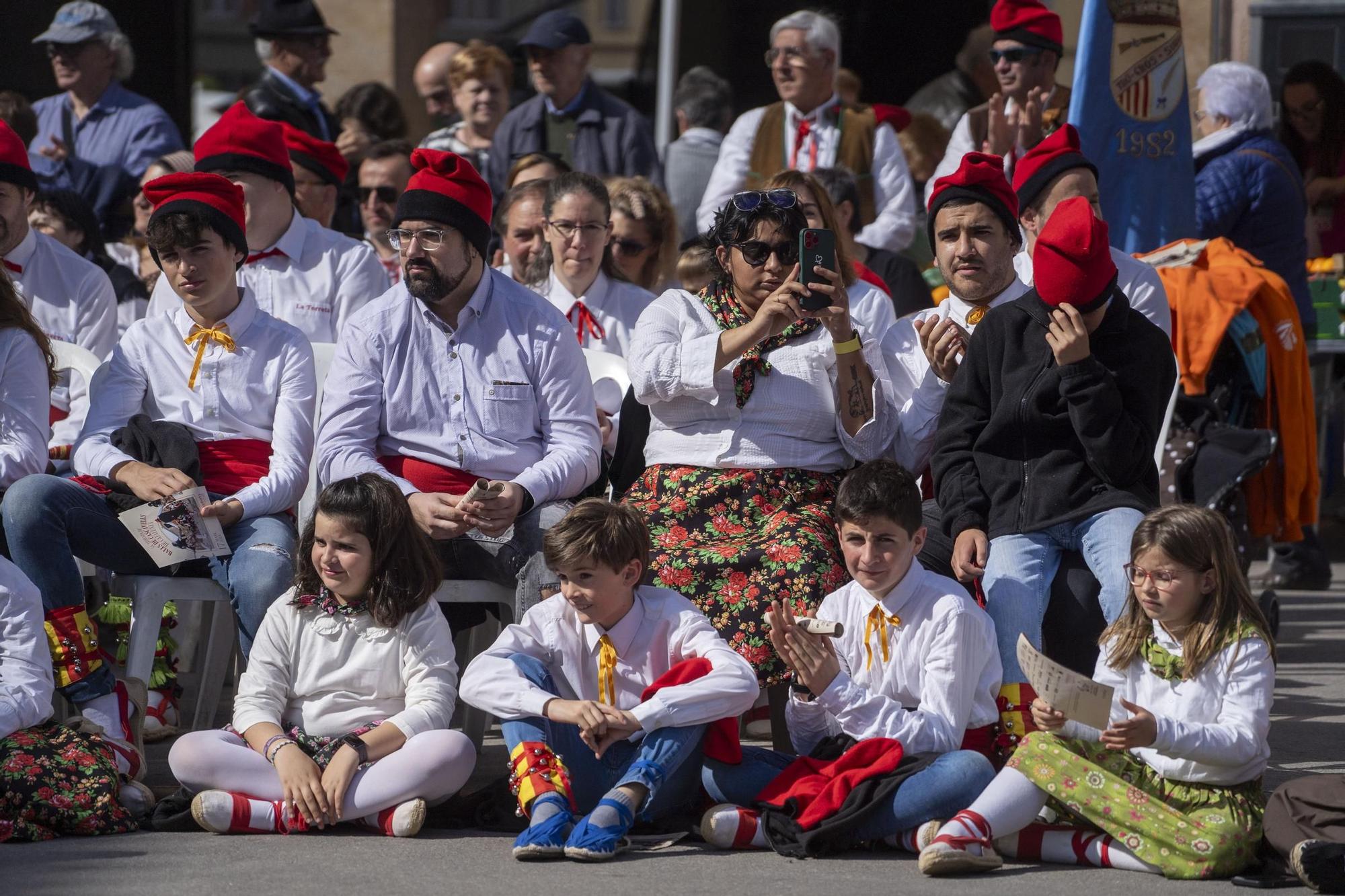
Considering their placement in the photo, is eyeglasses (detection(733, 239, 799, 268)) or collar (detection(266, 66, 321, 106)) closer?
eyeglasses (detection(733, 239, 799, 268))

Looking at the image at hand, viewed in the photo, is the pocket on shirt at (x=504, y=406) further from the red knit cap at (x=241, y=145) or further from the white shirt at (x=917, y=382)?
the red knit cap at (x=241, y=145)

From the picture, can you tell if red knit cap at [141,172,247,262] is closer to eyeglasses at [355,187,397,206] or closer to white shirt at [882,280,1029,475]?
white shirt at [882,280,1029,475]

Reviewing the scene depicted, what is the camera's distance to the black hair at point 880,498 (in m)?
4.67

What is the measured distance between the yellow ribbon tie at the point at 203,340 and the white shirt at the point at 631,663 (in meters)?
1.40

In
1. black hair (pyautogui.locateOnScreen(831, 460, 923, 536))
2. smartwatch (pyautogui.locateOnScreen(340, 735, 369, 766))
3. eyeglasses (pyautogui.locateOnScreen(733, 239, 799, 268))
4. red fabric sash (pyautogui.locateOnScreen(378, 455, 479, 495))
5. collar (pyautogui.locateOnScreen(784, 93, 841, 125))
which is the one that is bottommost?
smartwatch (pyautogui.locateOnScreen(340, 735, 369, 766))

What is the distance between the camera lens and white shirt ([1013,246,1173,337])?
5.62 meters

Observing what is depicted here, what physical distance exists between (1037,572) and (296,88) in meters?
5.31

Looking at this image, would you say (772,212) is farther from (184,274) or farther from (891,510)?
(184,274)

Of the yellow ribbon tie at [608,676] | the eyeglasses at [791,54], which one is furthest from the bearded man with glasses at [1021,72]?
the yellow ribbon tie at [608,676]

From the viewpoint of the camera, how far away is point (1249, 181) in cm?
772

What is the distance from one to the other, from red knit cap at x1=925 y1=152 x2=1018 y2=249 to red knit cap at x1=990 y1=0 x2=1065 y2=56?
1924 mm

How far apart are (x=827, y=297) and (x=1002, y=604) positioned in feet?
3.07

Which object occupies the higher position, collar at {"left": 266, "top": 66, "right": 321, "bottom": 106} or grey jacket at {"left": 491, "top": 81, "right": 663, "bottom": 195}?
collar at {"left": 266, "top": 66, "right": 321, "bottom": 106}

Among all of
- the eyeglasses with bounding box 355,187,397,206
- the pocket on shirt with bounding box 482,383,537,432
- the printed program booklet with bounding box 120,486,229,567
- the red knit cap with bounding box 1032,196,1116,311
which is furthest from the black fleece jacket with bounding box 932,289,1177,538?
the eyeglasses with bounding box 355,187,397,206
